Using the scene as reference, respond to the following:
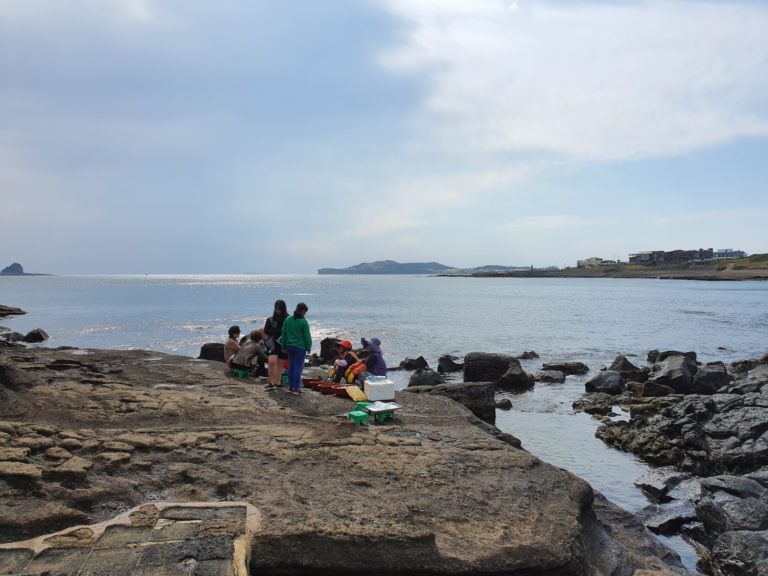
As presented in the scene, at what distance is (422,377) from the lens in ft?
67.7

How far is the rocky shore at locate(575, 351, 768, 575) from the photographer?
27.8 feet

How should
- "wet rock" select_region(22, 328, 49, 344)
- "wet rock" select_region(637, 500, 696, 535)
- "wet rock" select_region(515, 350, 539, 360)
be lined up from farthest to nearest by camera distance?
"wet rock" select_region(22, 328, 49, 344)
"wet rock" select_region(515, 350, 539, 360)
"wet rock" select_region(637, 500, 696, 535)

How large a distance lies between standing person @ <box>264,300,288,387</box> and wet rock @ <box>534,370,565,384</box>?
1464 cm

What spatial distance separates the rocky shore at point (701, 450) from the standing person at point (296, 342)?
7.26 metres

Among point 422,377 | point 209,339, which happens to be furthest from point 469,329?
point 422,377

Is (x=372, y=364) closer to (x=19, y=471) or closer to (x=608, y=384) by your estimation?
(x=19, y=471)

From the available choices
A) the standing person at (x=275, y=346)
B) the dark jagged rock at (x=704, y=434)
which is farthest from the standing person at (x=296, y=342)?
the dark jagged rock at (x=704, y=434)

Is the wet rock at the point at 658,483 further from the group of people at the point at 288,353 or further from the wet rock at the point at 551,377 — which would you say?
the wet rock at the point at 551,377

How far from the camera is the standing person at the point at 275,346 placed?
40.5 ft

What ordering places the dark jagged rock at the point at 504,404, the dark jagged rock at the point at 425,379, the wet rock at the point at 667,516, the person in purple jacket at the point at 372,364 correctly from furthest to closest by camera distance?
the dark jagged rock at the point at 425,379
the dark jagged rock at the point at 504,404
the person in purple jacket at the point at 372,364
the wet rock at the point at 667,516

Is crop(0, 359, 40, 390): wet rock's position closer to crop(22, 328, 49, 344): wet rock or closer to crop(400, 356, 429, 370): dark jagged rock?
crop(400, 356, 429, 370): dark jagged rock

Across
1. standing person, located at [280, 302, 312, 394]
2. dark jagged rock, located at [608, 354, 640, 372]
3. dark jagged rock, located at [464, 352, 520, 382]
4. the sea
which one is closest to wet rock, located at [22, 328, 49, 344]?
the sea

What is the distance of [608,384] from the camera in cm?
2083

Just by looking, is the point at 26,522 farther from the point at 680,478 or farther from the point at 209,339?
the point at 209,339
